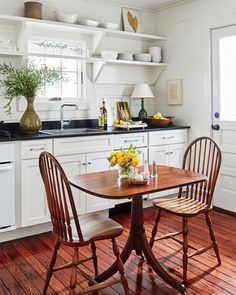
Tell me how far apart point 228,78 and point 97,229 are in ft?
8.43

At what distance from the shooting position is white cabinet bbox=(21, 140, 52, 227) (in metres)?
3.21

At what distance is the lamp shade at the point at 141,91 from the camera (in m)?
4.54

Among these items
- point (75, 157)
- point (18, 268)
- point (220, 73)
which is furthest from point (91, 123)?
point (18, 268)

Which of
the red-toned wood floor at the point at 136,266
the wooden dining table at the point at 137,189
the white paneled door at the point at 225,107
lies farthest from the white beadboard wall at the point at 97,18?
the wooden dining table at the point at 137,189

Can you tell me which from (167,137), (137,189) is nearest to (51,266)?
(137,189)

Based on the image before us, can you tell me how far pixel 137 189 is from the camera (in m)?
2.14

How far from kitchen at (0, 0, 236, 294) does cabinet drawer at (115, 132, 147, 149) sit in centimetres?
1

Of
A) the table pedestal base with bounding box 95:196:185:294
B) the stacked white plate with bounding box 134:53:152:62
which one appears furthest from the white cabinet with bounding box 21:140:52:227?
the stacked white plate with bounding box 134:53:152:62

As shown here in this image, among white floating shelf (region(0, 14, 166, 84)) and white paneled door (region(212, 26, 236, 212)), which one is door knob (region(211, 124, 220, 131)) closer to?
white paneled door (region(212, 26, 236, 212))

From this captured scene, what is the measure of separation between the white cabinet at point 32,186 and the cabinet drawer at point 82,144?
0.34 feet

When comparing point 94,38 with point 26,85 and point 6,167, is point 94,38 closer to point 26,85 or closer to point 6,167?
point 26,85

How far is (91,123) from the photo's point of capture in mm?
4328

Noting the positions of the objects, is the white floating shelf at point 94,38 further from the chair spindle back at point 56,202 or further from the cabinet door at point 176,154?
the chair spindle back at point 56,202

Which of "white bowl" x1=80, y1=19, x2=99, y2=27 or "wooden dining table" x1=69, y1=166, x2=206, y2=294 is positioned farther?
"white bowl" x1=80, y1=19, x2=99, y2=27
